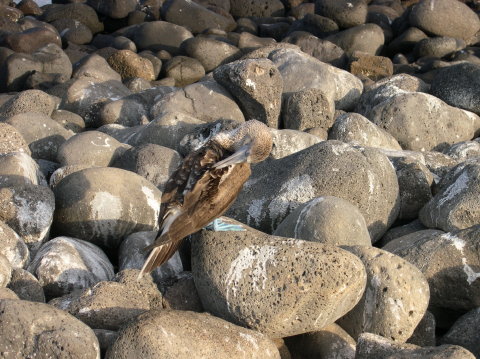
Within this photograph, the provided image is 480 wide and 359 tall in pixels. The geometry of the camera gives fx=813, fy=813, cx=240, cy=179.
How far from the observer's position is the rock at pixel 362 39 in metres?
17.4

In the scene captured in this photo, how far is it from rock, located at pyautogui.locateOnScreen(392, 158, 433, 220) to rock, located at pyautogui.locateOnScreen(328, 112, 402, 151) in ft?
4.27

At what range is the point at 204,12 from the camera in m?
19.7

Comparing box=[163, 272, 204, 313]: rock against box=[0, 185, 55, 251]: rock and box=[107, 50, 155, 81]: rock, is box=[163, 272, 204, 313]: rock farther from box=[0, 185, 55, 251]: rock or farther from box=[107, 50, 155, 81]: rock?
box=[107, 50, 155, 81]: rock

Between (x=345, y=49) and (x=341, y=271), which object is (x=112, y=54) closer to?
(x=345, y=49)

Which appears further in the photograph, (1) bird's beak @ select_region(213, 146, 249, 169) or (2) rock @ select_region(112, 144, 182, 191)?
(2) rock @ select_region(112, 144, 182, 191)

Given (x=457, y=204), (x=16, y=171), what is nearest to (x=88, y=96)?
(x=16, y=171)

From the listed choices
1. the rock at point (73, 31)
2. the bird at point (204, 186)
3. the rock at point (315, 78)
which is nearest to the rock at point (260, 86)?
the rock at point (315, 78)

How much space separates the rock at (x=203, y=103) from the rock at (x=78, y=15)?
10089 millimetres

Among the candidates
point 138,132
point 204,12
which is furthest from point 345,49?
point 138,132

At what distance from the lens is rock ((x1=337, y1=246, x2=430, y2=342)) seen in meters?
5.30

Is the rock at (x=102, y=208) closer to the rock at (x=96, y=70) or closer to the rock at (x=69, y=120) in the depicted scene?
the rock at (x=69, y=120)

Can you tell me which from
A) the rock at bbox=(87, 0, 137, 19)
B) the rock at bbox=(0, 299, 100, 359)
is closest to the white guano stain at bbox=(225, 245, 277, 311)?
the rock at bbox=(0, 299, 100, 359)

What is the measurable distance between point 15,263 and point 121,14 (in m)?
15.3

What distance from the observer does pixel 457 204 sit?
7.29m
